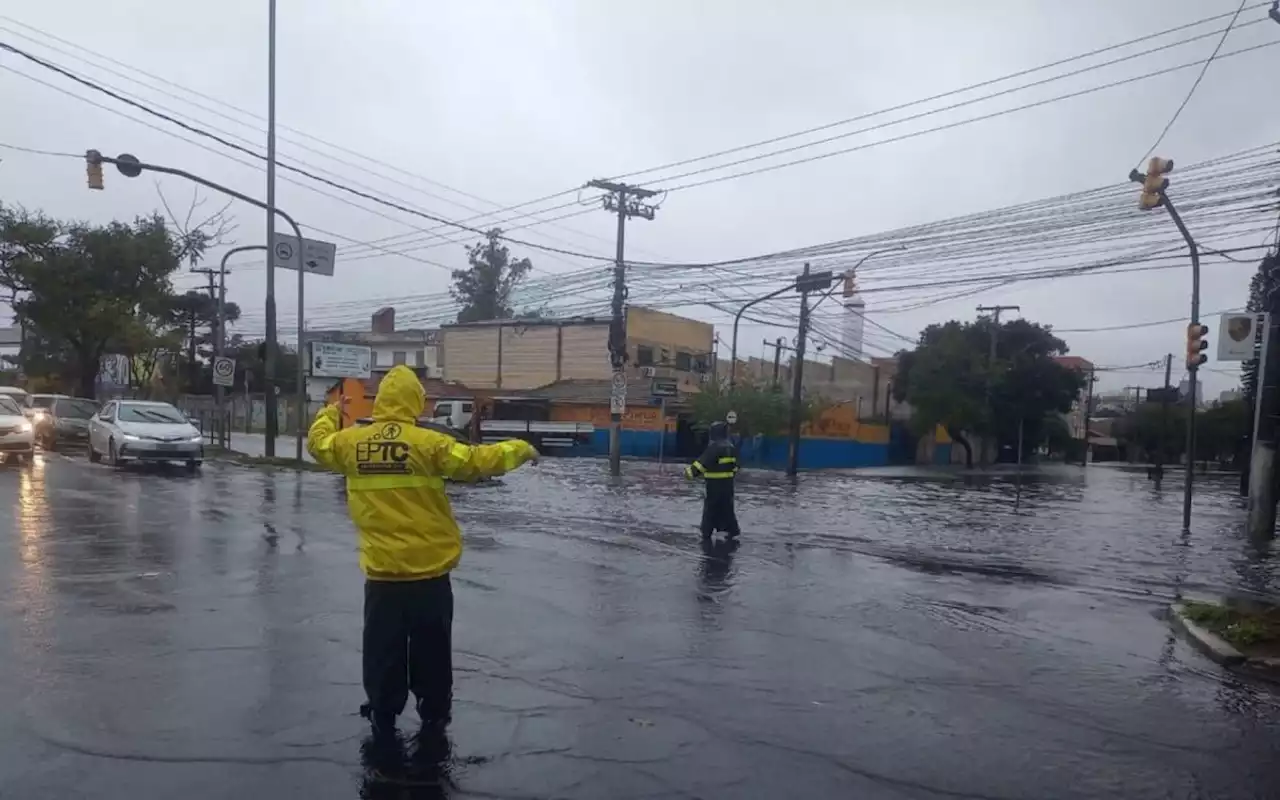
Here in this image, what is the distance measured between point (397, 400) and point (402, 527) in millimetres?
634

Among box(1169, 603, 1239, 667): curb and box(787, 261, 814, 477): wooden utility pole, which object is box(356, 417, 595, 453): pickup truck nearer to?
box(787, 261, 814, 477): wooden utility pole

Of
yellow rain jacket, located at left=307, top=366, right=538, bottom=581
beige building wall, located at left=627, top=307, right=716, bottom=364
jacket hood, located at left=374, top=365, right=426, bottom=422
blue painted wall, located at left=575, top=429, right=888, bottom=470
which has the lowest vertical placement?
A: blue painted wall, located at left=575, top=429, right=888, bottom=470

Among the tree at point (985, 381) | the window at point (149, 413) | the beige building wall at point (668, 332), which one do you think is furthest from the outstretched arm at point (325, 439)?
the tree at point (985, 381)

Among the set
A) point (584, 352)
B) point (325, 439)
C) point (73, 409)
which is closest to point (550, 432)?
point (584, 352)

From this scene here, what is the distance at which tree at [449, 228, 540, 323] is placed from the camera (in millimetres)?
69500

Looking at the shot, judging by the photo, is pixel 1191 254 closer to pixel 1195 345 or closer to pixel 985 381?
pixel 1195 345

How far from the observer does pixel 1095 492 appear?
33781mm

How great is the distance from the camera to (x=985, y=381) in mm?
52094

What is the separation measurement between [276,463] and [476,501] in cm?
799

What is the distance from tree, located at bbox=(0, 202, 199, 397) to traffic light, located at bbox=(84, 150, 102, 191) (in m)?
15.4

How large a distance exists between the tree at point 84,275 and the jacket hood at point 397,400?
110ft

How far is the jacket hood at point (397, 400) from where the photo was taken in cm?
525

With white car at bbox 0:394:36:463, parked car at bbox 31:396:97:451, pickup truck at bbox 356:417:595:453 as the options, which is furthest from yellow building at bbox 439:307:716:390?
white car at bbox 0:394:36:463

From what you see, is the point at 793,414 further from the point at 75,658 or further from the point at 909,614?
the point at 75,658
